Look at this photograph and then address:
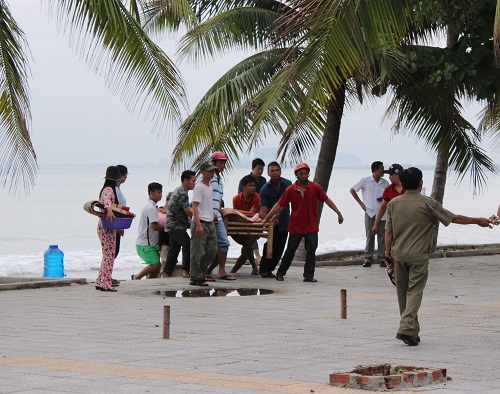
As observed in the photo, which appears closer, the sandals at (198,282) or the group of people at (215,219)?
the group of people at (215,219)

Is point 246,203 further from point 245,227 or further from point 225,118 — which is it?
point 225,118

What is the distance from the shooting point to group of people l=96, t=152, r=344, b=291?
15.8 metres

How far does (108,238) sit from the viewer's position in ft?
50.0

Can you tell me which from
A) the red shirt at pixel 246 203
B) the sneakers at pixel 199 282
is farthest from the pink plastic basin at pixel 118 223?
the red shirt at pixel 246 203

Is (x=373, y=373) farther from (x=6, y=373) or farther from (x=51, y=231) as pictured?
(x=51, y=231)

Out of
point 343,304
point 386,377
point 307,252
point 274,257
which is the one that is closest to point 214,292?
point 307,252

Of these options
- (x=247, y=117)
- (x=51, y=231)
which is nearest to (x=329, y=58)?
(x=247, y=117)

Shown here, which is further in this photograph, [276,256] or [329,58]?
[276,256]

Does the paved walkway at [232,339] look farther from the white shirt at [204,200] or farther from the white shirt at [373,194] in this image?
the white shirt at [373,194]

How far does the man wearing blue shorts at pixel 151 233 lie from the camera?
1761 cm

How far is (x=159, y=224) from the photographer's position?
17859mm

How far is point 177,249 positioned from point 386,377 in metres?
10.2

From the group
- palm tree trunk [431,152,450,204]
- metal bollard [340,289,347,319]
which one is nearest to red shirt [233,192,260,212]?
metal bollard [340,289,347,319]

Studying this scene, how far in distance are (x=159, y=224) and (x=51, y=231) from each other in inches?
1329
